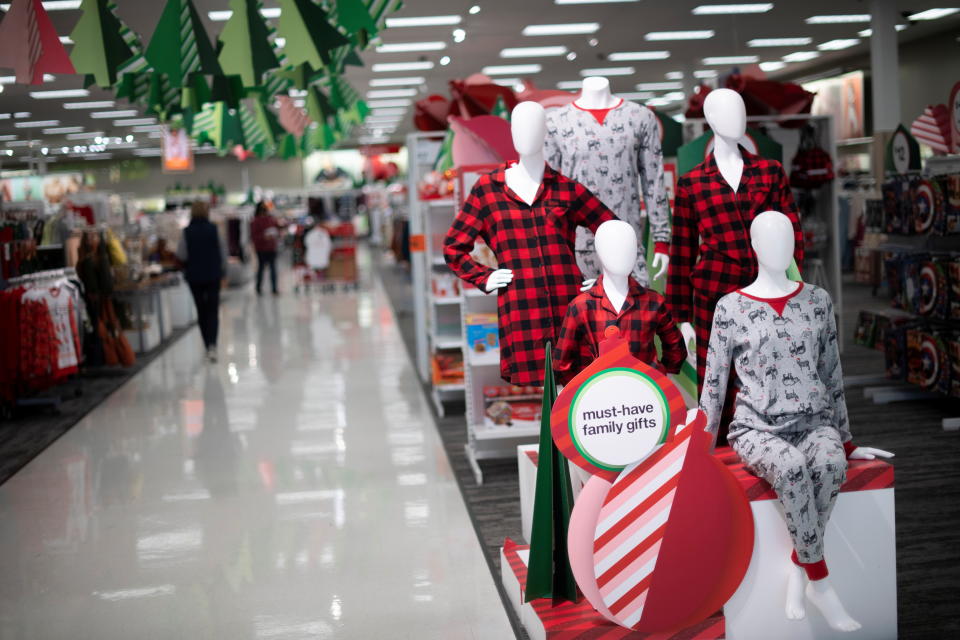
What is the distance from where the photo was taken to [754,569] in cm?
269

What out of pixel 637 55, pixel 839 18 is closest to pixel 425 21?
pixel 637 55

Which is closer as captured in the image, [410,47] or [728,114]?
[728,114]

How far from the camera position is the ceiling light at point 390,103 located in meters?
18.2

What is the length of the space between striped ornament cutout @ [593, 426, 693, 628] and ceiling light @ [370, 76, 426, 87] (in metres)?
13.3

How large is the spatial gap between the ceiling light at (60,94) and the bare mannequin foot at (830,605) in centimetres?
1409

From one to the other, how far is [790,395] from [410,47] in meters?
10.5

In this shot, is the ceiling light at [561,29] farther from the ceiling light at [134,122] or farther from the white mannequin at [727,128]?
the ceiling light at [134,122]

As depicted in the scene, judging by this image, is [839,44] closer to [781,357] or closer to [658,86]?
[658,86]

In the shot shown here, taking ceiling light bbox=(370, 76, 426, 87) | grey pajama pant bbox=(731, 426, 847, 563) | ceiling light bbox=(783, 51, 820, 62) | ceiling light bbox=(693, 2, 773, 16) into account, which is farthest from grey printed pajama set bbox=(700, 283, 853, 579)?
ceiling light bbox=(370, 76, 426, 87)

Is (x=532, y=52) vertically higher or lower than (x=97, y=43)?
higher

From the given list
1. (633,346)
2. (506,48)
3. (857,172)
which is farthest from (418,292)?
(857,172)

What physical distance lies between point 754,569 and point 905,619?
62 centimetres

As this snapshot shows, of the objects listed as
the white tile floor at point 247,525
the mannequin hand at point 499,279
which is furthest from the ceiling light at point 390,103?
the mannequin hand at point 499,279

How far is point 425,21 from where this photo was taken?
1066 cm
